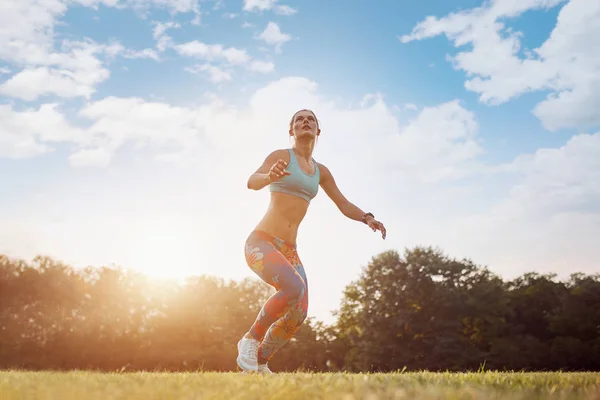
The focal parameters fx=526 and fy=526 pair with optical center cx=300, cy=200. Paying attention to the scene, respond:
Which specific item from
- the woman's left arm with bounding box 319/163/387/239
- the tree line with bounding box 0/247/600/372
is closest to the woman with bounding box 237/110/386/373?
the woman's left arm with bounding box 319/163/387/239

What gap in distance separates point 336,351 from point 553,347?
17.9 meters

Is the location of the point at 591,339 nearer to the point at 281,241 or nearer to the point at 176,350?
the point at 176,350

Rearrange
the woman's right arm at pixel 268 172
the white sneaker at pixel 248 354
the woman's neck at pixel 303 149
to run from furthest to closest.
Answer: the woman's neck at pixel 303 149 → the white sneaker at pixel 248 354 → the woman's right arm at pixel 268 172

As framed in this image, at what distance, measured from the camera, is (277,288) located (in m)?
5.99

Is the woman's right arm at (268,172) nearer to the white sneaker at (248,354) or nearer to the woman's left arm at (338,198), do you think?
the woman's left arm at (338,198)

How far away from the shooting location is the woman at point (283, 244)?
19.2 feet

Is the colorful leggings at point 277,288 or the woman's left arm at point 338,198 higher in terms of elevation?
the woman's left arm at point 338,198

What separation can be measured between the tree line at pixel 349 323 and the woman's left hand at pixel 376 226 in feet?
116

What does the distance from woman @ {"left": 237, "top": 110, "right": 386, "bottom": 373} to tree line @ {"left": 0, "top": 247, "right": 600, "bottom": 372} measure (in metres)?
35.9

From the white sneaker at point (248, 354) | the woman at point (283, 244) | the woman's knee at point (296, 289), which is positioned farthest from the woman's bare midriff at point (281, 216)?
the white sneaker at point (248, 354)

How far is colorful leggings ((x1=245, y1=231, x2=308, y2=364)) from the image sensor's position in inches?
230

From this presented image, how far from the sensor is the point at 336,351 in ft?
153

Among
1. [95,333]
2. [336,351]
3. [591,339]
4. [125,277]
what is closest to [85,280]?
[125,277]

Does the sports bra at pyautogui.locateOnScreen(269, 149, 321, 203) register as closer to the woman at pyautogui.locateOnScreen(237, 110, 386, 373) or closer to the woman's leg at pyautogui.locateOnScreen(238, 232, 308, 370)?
the woman at pyautogui.locateOnScreen(237, 110, 386, 373)
